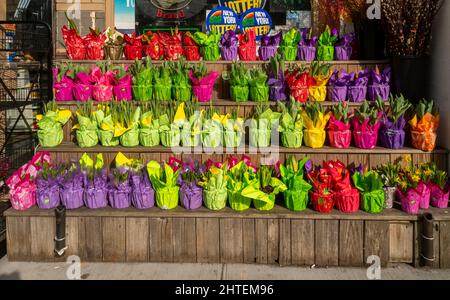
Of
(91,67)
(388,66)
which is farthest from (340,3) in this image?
(91,67)

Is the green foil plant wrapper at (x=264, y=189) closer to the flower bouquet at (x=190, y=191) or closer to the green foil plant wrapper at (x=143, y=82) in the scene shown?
the flower bouquet at (x=190, y=191)

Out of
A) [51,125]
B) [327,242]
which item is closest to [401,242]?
[327,242]

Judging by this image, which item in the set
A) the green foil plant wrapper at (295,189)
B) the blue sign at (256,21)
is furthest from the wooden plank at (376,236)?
the blue sign at (256,21)

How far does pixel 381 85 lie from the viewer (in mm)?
4723

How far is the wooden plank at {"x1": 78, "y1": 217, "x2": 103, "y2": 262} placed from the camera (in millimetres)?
3943

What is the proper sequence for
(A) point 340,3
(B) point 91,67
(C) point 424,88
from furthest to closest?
1. (A) point 340,3
2. (B) point 91,67
3. (C) point 424,88

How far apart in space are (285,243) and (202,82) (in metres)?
1.70

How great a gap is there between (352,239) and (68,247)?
210cm

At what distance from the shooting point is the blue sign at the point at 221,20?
20.8 feet

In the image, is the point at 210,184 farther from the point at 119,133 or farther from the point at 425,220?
the point at 425,220

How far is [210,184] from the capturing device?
393 centimetres

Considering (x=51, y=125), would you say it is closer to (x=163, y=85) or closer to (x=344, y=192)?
(x=163, y=85)

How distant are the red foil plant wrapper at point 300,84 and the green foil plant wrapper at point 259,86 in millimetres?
213

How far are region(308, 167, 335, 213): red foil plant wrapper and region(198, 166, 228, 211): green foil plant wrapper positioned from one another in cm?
66
